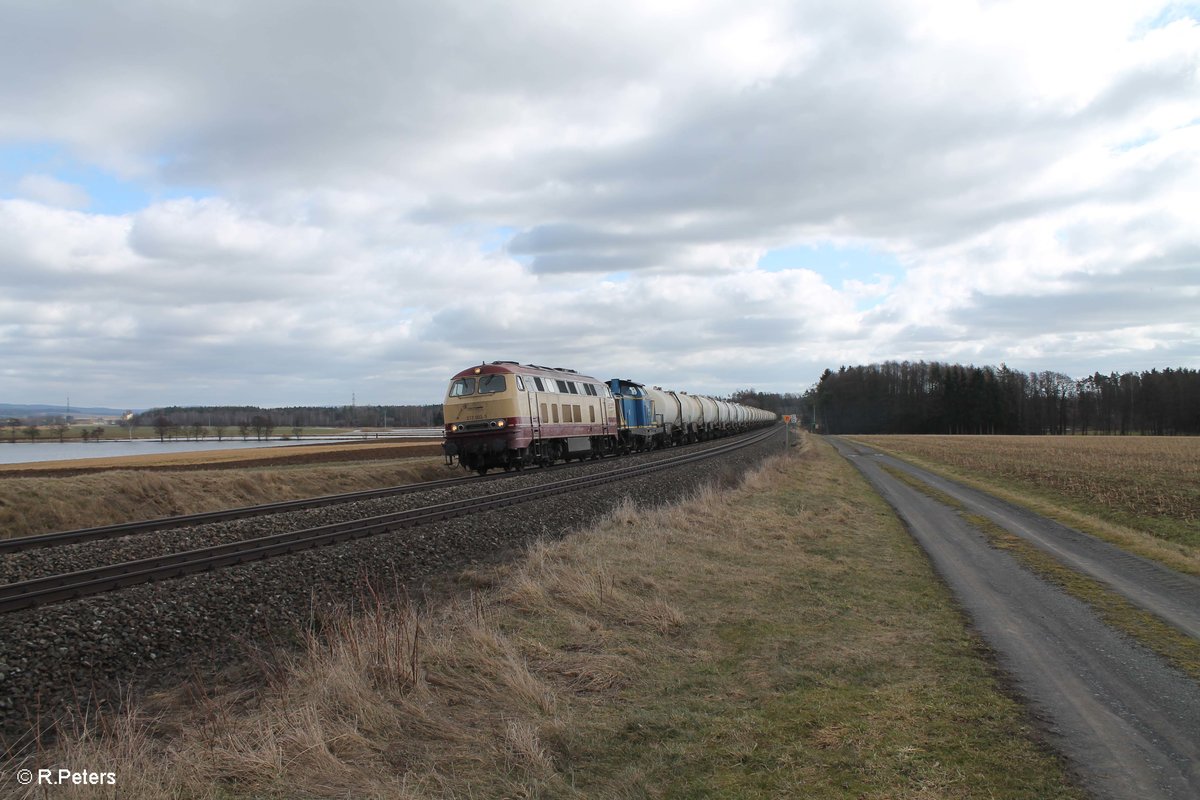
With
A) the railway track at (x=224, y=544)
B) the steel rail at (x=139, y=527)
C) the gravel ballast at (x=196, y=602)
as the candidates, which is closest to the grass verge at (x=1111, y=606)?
the gravel ballast at (x=196, y=602)

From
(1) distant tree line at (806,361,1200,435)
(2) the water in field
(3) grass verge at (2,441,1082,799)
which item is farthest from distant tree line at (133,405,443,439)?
(3) grass verge at (2,441,1082,799)

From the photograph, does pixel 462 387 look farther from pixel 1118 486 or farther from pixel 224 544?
pixel 1118 486

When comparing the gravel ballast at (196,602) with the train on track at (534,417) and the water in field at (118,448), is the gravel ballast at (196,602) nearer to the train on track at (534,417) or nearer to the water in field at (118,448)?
the train on track at (534,417)

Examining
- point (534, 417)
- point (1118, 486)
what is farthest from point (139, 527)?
point (1118, 486)

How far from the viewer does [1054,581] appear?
11.3 m

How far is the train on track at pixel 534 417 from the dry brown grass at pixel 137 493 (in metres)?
5.39

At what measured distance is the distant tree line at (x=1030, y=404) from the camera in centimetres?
11594

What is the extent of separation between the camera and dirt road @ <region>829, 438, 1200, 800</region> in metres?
4.87

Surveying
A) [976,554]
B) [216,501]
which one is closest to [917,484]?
[976,554]

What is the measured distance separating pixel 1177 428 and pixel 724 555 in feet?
439

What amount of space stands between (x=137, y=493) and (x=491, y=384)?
11.2m

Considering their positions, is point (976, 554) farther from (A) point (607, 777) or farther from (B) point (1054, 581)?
(A) point (607, 777)

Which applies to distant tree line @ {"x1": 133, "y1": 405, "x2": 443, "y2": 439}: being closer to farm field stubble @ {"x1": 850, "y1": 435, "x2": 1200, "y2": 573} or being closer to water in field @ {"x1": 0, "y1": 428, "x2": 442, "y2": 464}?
water in field @ {"x1": 0, "y1": 428, "x2": 442, "y2": 464}

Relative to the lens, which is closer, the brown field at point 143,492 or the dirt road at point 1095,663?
the dirt road at point 1095,663
